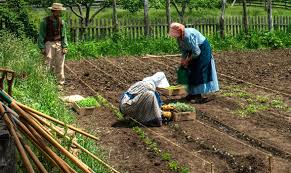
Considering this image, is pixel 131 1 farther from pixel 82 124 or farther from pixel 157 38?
pixel 82 124

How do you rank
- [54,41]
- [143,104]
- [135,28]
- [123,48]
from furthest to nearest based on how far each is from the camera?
[135,28] → [123,48] → [54,41] → [143,104]

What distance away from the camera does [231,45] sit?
1748 centimetres

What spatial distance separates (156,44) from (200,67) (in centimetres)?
696

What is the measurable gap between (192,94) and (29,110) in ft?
20.5

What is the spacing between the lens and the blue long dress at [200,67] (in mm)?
9992

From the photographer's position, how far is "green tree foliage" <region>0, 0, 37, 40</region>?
1695cm

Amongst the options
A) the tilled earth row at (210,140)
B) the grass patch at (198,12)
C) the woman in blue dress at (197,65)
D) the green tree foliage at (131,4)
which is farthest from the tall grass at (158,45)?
the grass patch at (198,12)

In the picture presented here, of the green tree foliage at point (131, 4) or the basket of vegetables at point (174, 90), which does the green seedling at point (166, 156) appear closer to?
the basket of vegetables at point (174, 90)

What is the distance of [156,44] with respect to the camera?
17.0 meters

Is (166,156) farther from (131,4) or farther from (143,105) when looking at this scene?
(131,4)

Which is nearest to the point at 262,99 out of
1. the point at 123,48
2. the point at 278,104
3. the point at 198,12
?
the point at 278,104

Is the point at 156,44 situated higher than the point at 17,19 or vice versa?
the point at 17,19

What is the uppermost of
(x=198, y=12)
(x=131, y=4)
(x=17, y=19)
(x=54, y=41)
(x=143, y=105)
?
(x=131, y=4)

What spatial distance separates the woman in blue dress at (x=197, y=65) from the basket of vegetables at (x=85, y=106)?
1.81 m
